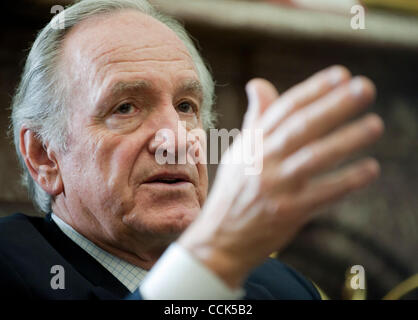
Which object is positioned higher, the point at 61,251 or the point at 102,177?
the point at 102,177

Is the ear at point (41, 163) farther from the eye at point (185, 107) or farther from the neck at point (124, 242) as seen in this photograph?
the eye at point (185, 107)

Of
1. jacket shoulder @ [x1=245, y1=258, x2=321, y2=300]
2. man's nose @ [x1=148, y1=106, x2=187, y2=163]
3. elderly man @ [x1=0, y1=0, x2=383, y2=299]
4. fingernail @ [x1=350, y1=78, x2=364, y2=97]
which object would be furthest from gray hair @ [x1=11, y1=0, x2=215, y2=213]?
fingernail @ [x1=350, y1=78, x2=364, y2=97]

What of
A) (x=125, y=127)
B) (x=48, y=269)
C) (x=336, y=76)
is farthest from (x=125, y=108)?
(x=336, y=76)

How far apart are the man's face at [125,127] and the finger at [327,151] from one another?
0.50 metres

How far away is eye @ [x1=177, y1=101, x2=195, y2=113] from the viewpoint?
1395 millimetres

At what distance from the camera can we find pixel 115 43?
133 cm

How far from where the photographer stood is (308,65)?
3.04 m

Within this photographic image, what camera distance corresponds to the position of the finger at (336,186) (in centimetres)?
70

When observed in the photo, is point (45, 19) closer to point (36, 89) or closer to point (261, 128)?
point (36, 89)

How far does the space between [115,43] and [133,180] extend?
1.15ft

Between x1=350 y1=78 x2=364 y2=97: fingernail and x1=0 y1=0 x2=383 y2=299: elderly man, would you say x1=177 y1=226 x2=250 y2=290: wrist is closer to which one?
x1=0 y1=0 x2=383 y2=299: elderly man

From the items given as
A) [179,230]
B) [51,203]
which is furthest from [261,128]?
[51,203]

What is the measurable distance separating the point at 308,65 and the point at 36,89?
1.92m
